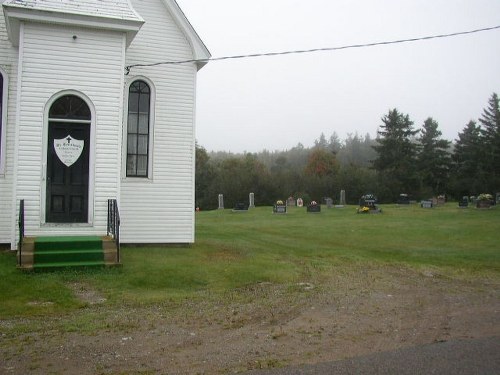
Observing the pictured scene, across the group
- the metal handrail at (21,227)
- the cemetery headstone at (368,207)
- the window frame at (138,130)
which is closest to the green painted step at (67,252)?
the metal handrail at (21,227)

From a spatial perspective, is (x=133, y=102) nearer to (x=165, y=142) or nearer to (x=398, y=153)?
(x=165, y=142)

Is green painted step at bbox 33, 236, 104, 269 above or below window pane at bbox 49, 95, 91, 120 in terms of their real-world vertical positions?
below

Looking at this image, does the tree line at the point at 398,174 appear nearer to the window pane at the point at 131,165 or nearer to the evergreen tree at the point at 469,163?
the evergreen tree at the point at 469,163

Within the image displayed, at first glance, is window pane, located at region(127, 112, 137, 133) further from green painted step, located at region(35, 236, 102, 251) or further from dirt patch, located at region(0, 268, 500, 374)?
dirt patch, located at region(0, 268, 500, 374)

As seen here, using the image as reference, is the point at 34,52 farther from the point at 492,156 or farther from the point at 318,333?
the point at 492,156

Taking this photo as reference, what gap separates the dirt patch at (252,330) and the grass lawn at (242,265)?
609 mm

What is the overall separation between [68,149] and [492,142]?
6231cm

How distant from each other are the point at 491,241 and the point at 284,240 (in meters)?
7.86

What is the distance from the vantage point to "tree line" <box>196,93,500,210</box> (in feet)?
203

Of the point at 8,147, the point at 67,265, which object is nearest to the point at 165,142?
the point at 8,147

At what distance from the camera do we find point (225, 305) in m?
8.42

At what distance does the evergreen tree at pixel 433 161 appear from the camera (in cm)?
6581

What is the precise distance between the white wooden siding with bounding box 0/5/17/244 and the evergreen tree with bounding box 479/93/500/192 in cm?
5579

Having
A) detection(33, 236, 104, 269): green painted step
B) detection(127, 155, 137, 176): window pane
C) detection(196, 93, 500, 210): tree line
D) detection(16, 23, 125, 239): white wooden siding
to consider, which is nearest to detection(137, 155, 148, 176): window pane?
detection(127, 155, 137, 176): window pane
